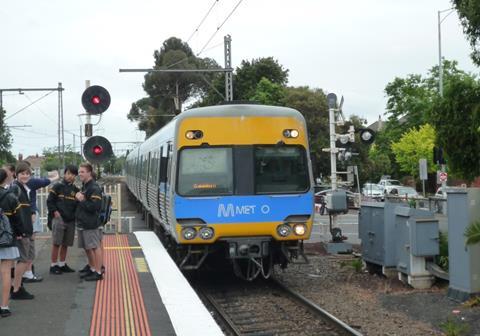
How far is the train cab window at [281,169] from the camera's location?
442 inches

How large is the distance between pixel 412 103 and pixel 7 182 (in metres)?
55.3

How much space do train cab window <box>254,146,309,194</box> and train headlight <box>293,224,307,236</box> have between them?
1.86 feet

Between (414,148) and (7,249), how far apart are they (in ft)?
162

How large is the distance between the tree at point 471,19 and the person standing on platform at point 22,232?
8397mm

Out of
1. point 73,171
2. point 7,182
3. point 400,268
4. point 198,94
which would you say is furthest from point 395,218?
point 198,94

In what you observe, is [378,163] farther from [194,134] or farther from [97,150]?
[194,134]

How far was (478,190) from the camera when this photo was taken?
10.4 metres

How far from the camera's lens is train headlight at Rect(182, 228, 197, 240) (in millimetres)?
10875

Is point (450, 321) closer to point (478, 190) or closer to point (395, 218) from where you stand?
point (478, 190)

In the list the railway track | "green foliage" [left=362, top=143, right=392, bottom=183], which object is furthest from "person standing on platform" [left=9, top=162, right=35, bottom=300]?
"green foliage" [left=362, top=143, right=392, bottom=183]

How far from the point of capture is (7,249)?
23.6 ft

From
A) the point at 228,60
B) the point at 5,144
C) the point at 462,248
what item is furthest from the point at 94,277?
the point at 5,144

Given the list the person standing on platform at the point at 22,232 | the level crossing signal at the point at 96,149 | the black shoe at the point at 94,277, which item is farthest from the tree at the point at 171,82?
the person standing on platform at the point at 22,232

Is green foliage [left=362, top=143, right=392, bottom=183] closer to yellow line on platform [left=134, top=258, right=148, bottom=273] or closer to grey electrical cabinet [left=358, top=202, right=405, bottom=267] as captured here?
grey electrical cabinet [left=358, top=202, right=405, bottom=267]
